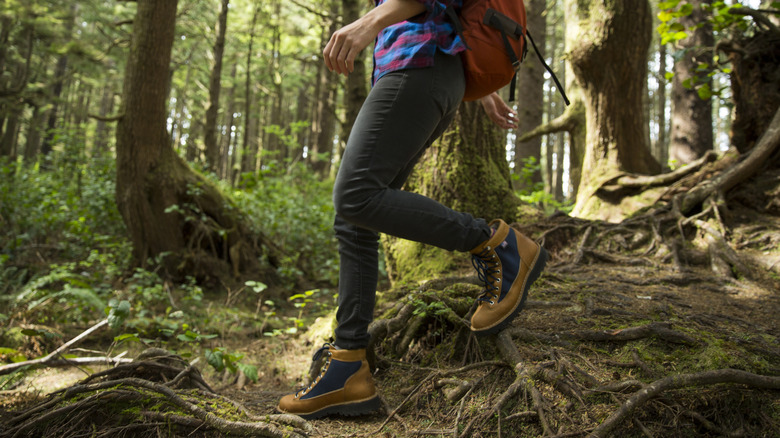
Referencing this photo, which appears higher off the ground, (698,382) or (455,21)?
(455,21)

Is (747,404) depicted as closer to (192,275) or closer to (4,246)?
(192,275)

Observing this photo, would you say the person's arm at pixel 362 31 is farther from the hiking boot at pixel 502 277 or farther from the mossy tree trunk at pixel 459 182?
the mossy tree trunk at pixel 459 182

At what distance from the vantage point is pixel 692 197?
3734 mm

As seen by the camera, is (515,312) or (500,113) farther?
(500,113)

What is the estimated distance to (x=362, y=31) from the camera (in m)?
1.57

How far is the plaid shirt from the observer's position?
1654 millimetres

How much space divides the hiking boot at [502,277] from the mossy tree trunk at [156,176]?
4223mm

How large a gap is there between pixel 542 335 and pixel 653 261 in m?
1.91

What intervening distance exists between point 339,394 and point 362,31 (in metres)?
1.47

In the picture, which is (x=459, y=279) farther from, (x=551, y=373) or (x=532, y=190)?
(x=532, y=190)

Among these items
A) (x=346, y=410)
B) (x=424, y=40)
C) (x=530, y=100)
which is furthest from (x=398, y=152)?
(x=530, y=100)

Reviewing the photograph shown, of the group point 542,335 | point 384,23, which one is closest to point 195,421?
point 542,335

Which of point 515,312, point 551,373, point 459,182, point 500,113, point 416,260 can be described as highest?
point 500,113

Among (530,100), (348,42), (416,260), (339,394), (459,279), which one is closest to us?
(348,42)
